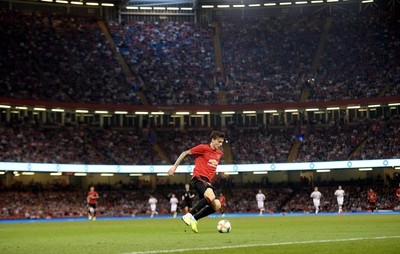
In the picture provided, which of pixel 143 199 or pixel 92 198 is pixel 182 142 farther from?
pixel 92 198

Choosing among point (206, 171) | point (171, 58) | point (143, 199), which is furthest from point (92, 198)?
point (171, 58)

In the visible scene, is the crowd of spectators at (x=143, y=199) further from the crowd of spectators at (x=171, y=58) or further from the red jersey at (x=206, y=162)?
the red jersey at (x=206, y=162)

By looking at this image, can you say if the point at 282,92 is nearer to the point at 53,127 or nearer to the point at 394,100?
the point at 394,100

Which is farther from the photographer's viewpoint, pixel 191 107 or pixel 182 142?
pixel 182 142

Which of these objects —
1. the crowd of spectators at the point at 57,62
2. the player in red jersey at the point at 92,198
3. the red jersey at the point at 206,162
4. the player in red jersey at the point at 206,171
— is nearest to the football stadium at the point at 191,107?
the crowd of spectators at the point at 57,62

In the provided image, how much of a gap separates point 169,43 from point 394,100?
88.8 ft

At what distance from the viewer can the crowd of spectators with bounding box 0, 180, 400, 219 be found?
5522cm

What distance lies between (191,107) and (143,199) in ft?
35.3

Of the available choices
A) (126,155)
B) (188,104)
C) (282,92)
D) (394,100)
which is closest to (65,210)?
(126,155)

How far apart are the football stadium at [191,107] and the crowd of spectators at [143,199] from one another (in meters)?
0.16

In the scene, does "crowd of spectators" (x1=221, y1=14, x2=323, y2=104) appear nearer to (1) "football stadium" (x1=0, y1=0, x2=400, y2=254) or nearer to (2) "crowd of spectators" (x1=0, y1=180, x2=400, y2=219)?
(1) "football stadium" (x1=0, y1=0, x2=400, y2=254)

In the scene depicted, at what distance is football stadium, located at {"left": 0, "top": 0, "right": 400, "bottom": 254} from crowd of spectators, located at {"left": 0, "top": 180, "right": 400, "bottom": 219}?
0.52 feet

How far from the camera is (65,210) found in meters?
56.3

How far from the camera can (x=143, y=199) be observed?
6188 cm
